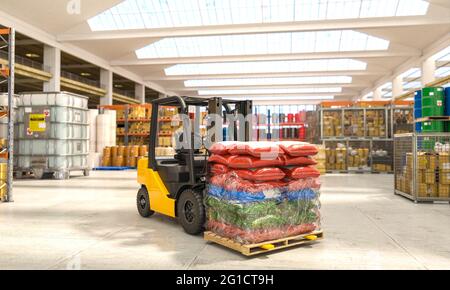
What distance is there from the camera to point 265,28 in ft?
69.2

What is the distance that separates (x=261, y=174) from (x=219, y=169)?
62cm

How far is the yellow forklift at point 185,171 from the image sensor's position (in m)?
5.61

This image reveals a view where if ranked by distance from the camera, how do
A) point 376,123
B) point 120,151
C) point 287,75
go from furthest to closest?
point 287,75
point 120,151
point 376,123

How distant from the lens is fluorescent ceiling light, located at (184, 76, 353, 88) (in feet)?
123

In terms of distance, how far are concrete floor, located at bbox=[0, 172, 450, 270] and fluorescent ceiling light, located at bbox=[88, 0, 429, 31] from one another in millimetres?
14980

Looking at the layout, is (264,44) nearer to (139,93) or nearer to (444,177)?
(139,93)

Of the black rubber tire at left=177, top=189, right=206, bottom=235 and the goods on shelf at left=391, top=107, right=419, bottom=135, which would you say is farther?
the goods on shelf at left=391, top=107, right=419, bottom=135

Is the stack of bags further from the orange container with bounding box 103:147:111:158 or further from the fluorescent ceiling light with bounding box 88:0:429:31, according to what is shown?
the fluorescent ceiling light with bounding box 88:0:429:31

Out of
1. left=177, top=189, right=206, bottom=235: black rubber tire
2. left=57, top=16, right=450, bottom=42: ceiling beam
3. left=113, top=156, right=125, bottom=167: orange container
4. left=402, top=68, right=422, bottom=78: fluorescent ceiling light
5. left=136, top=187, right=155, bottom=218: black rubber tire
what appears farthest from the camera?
left=402, top=68, right=422, bottom=78: fluorescent ceiling light

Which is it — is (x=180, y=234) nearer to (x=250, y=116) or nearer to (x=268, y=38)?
(x=250, y=116)

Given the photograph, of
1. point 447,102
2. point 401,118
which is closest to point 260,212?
point 447,102

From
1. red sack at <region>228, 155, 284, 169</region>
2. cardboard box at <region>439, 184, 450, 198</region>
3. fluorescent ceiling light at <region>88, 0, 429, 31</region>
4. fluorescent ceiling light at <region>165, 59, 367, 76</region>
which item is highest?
fluorescent ceiling light at <region>88, 0, 429, 31</region>

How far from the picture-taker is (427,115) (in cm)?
936

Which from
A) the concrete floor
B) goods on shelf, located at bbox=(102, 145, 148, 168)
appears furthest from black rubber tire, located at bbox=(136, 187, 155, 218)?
goods on shelf, located at bbox=(102, 145, 148, 168)
